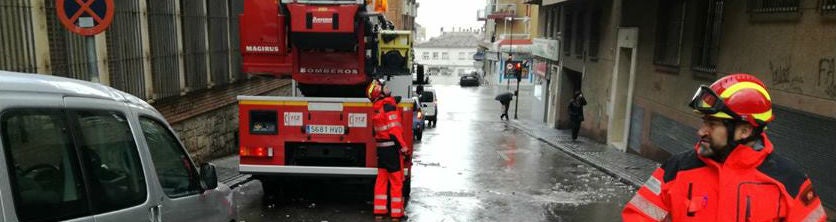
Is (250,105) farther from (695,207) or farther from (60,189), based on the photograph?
(695,207)

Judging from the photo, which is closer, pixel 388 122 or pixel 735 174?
pixel 735 174

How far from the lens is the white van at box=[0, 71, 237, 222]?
2430mm

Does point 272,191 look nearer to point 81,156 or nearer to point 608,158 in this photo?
point 81,156

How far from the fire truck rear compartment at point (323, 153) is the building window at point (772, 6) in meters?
6.36

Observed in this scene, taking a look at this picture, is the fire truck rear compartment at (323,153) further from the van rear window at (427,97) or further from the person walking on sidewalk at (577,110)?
the van rear window at (427,97)

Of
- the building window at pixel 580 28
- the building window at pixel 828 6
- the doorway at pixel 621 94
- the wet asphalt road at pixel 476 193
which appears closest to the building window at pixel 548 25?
the building window at pixel 580 28

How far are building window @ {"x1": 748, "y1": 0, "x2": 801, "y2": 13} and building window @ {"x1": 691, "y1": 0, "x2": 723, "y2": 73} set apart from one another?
3.84 feet

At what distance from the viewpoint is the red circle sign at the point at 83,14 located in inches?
201

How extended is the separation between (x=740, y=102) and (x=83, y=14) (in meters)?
5.15

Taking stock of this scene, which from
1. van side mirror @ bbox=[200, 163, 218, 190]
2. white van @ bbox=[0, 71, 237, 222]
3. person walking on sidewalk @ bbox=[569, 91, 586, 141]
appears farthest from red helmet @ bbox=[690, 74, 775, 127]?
person walking on sidewalk @ bbox=[569, 91, 586, 141]

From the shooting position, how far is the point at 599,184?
1037 centimetres

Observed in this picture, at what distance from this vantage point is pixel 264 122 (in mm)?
7469

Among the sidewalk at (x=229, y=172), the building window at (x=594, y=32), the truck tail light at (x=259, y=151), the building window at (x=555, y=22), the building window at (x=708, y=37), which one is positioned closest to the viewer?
the truck tail light at (x=259, y=151)

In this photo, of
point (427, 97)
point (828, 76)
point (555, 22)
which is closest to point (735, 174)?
point (828, 76)
